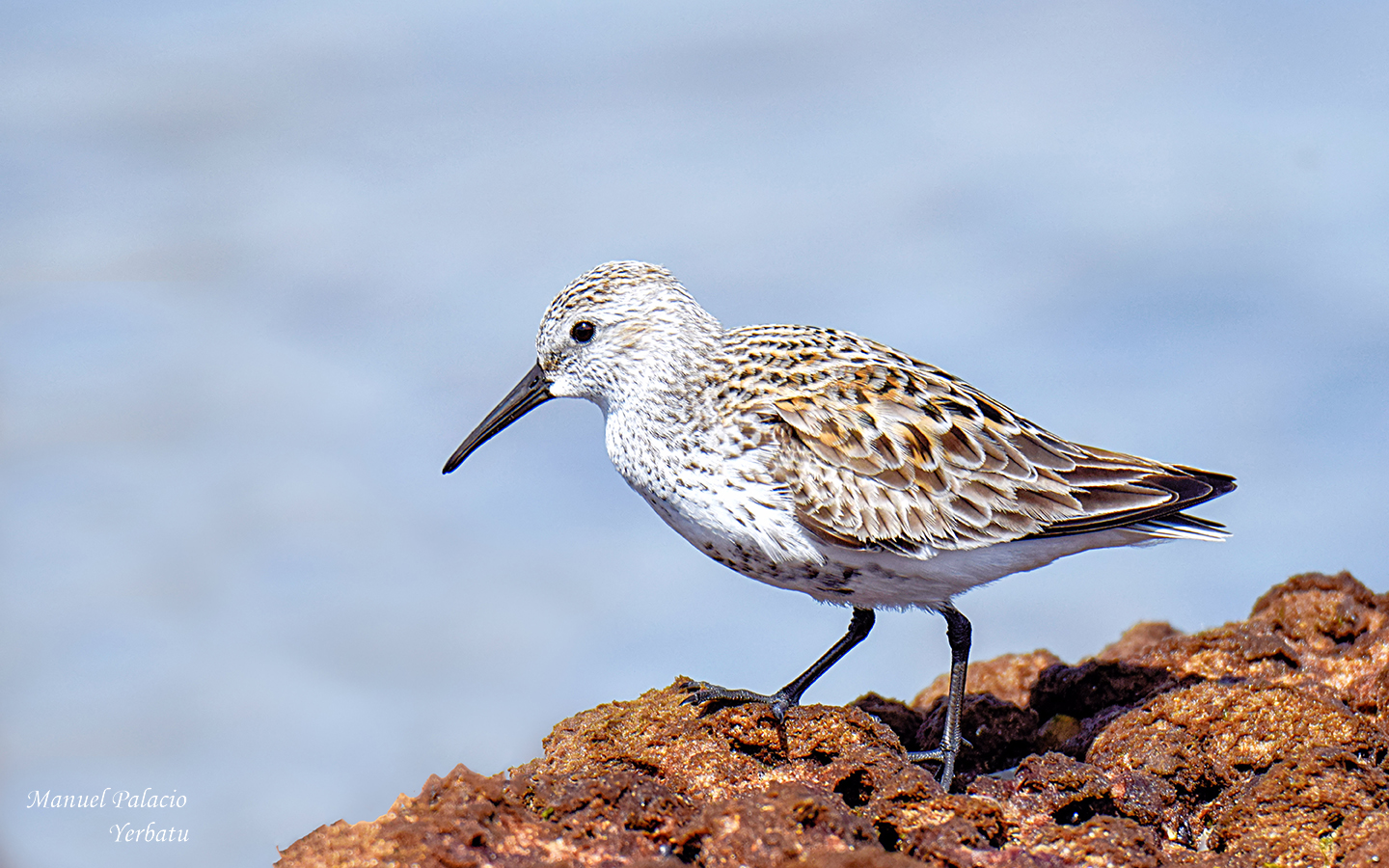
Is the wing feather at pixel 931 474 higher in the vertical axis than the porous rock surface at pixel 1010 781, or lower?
higher

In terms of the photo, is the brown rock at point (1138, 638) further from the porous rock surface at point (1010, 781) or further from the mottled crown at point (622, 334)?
the mottled crown at point (622, 334)

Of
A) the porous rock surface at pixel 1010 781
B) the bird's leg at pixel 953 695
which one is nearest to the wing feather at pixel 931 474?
the bird's leg at pixel 953 695

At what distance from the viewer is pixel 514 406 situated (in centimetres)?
699

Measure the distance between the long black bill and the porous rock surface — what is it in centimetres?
203

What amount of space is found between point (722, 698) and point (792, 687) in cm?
104

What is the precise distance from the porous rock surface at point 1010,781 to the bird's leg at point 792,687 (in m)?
0.13

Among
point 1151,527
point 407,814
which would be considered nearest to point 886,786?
point 407,814

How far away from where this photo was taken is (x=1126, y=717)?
5445mm

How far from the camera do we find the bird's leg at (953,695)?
578 centimetres

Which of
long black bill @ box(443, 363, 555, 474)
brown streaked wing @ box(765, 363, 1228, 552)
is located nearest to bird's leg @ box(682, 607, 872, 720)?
brown streaked wing @ box(765, 363, 1228, 552)

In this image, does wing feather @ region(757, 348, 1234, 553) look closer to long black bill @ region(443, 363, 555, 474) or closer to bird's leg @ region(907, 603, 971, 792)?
bird's leg @ region(907, 603, 971, 792)

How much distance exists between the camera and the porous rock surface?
386 centimetres

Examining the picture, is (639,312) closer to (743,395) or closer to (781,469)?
(743,395)

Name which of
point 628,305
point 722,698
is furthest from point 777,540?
point 628,305
